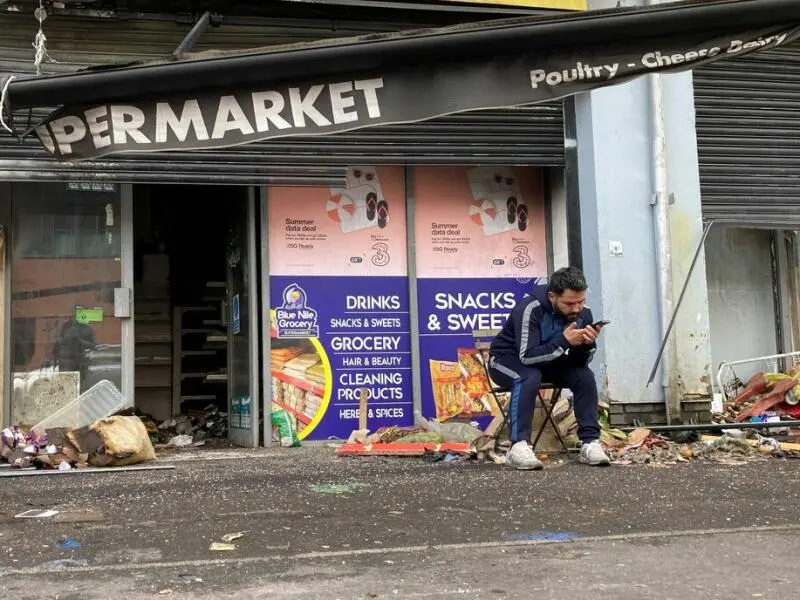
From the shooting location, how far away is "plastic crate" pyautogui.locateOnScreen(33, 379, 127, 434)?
6.89m

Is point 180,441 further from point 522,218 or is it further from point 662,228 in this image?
point 662,228

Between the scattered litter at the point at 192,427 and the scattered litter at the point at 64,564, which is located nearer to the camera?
the scattered litter at the point at 64,564

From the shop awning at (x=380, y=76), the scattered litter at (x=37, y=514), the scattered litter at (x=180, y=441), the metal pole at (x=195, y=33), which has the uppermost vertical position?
the metal pole at (x=195, y=33)

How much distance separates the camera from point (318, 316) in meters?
7.55

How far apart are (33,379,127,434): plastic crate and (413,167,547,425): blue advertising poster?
2.74 m

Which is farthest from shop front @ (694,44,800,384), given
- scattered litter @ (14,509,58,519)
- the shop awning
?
scattered litter @ (14,509,58,519)

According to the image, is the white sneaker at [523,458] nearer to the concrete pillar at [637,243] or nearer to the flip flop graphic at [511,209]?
the concrete pillar at [637,243]

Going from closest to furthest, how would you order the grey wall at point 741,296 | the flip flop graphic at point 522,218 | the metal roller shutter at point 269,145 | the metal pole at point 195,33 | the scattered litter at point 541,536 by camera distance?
1. the scattered litter at point 541,536
2. the metal roller shutter at point 269,145
3. the metal pole at point 195,33
4. the flip flop graphic at point 522,218
5. the grey wall at point 741,296

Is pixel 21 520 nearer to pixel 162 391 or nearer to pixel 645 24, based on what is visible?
pixel 645 24

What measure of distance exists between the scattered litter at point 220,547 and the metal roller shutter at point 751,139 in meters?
5.84

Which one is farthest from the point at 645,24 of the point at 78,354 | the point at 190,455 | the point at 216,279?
the point at 216,279

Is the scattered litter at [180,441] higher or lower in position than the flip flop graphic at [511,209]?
lower

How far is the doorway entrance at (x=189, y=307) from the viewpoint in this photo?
8.37 metres

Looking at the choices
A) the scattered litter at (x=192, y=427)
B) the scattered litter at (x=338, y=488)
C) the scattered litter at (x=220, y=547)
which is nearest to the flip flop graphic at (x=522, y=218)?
the scattered litter at (x=192, y=427)
